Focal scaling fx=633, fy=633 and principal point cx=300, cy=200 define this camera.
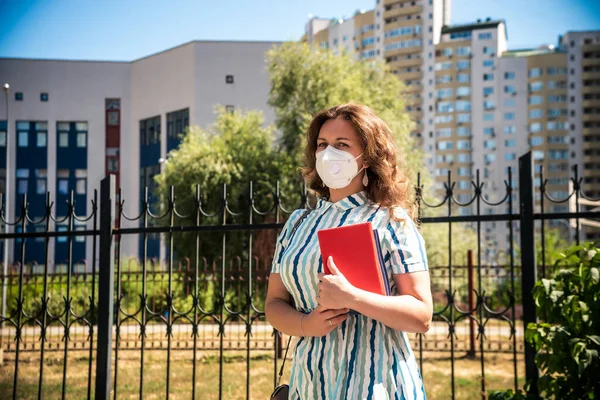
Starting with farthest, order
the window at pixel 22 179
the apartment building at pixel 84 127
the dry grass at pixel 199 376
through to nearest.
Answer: the window at pixel 22 179 < the apartment building at pixel 84 127 < the dry grass at pixel 199 376

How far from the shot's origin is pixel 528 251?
3.92m

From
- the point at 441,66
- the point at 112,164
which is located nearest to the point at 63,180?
the point at 112,164

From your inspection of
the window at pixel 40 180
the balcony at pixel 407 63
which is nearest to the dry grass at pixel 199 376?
the window at pixel 40 180

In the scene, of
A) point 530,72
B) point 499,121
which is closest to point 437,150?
point 499,121

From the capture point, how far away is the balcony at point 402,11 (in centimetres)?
6975

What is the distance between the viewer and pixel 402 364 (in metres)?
2.12

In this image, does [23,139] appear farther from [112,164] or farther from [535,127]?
[535,127]

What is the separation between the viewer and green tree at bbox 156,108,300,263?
880 inches

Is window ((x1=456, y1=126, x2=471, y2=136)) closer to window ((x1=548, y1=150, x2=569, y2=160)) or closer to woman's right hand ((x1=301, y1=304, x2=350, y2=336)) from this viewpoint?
window ((x1=548, y1=150, x2=569, y2=160))

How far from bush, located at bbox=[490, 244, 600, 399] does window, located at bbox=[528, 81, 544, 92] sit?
71591mm

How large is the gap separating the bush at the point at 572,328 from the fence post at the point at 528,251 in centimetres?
33

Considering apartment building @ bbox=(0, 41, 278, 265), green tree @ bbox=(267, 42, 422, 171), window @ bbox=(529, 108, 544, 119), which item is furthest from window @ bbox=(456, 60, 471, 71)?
green tree @ bbox=(267, 42, 422, 171)

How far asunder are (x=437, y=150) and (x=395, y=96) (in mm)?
45947

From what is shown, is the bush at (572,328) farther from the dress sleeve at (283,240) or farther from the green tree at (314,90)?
the green tree at (314,90)
